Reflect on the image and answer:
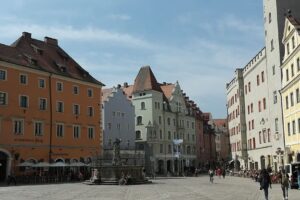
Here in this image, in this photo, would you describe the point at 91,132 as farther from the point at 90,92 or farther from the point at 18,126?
the point at 18,126

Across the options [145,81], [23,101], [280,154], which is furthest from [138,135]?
[280,154]

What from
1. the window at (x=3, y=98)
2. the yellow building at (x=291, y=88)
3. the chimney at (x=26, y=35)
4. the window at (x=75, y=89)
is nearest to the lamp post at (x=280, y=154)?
the yellow building at (x=291, y=88)

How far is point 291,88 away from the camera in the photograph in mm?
45156

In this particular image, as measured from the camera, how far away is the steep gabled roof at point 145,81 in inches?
3617

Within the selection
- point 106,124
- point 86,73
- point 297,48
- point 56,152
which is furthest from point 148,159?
point 297,48

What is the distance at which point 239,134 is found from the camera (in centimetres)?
7400

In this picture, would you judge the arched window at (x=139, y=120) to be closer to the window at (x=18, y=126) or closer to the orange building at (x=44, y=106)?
the orange building at (x=44, y=106)

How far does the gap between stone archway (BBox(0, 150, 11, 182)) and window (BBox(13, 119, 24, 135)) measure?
2825 millimetres

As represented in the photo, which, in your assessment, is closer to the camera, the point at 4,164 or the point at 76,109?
the point at 4,164

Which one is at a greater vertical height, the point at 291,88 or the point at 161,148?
the point at 291,88

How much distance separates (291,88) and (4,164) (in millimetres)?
31364

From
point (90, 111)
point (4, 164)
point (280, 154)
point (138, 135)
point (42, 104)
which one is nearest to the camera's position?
point (280, 154)

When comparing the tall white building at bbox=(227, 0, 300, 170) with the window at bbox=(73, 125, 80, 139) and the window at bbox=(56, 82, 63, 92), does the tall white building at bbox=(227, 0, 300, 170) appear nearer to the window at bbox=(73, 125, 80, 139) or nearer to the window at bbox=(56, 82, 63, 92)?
the window at bbox=(73, 125, 80, 139)

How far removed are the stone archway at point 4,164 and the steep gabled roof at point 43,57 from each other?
10.6 meters
